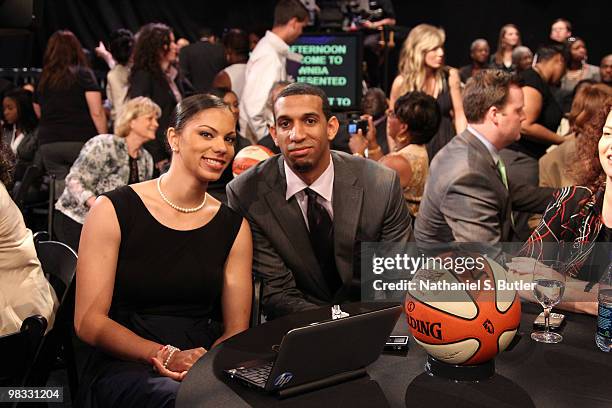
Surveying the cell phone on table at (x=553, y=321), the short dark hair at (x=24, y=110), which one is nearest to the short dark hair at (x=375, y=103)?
the short dark hair at (x=24, y=110)

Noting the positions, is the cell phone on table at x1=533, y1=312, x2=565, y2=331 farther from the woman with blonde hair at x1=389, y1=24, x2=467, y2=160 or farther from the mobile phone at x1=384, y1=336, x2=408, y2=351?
the woman with blonde hair at x1=389, y1=24, x2=467, y2=160

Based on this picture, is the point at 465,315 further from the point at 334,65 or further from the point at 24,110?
the point at 24,110

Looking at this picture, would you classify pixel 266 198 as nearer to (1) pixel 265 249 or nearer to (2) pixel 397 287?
(1) pixel 265 249

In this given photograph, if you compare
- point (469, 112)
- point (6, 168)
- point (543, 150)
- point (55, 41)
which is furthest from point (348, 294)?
point (55, 41)

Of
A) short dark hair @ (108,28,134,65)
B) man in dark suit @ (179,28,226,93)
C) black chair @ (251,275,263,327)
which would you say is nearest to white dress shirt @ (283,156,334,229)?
black chair @ (251,275,263,327)

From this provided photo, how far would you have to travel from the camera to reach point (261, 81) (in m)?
5.53

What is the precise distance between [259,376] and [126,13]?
10712mm

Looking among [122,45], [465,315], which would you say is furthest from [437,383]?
[122,45]

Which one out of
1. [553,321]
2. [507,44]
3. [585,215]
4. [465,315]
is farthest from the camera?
[507,44]

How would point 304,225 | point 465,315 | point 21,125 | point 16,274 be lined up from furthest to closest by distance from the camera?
1. point 21,125
2. point 304,225
3. point 16,274
4. point 465,315

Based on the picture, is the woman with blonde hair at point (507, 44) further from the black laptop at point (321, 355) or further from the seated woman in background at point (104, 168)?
the black laptop at point (321, 355)

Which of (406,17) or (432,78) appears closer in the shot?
(432,78)

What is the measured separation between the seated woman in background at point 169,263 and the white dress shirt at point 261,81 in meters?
2.75

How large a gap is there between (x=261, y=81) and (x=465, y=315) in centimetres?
402
